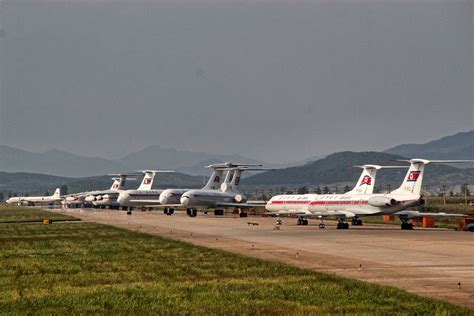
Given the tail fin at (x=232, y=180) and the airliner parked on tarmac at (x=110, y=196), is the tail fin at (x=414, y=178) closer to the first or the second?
the tail fin at (x=232, y=180)

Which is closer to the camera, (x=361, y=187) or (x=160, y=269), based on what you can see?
(x=160, y=269)

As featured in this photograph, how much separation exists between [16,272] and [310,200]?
187 feet

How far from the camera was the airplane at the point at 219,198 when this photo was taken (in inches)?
4970

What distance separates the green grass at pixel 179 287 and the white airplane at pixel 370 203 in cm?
3128

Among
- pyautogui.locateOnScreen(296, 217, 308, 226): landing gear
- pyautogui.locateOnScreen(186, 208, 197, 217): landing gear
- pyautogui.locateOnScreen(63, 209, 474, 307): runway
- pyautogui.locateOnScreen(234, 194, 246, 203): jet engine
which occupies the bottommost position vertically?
pyautogui.locateOnScreen(63, 209, 474, 307): runway

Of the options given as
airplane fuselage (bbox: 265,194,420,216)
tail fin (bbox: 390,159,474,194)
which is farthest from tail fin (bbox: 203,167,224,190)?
tail fin (bbox: 390,159,474,194)

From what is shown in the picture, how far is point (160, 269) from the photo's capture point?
119 feet

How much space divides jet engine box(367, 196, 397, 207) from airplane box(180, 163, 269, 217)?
45015 millimetres

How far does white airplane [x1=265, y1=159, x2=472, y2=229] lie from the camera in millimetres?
73375

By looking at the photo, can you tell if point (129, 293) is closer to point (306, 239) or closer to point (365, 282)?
point (365, 282)

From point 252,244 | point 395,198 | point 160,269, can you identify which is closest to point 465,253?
point 252,244

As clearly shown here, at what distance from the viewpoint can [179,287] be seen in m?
29.8

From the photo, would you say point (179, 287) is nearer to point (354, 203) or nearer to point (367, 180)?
point (354, 203)

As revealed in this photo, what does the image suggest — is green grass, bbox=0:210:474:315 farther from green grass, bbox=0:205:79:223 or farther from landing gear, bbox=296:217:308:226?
green grass, bbox=0:205:79:223
